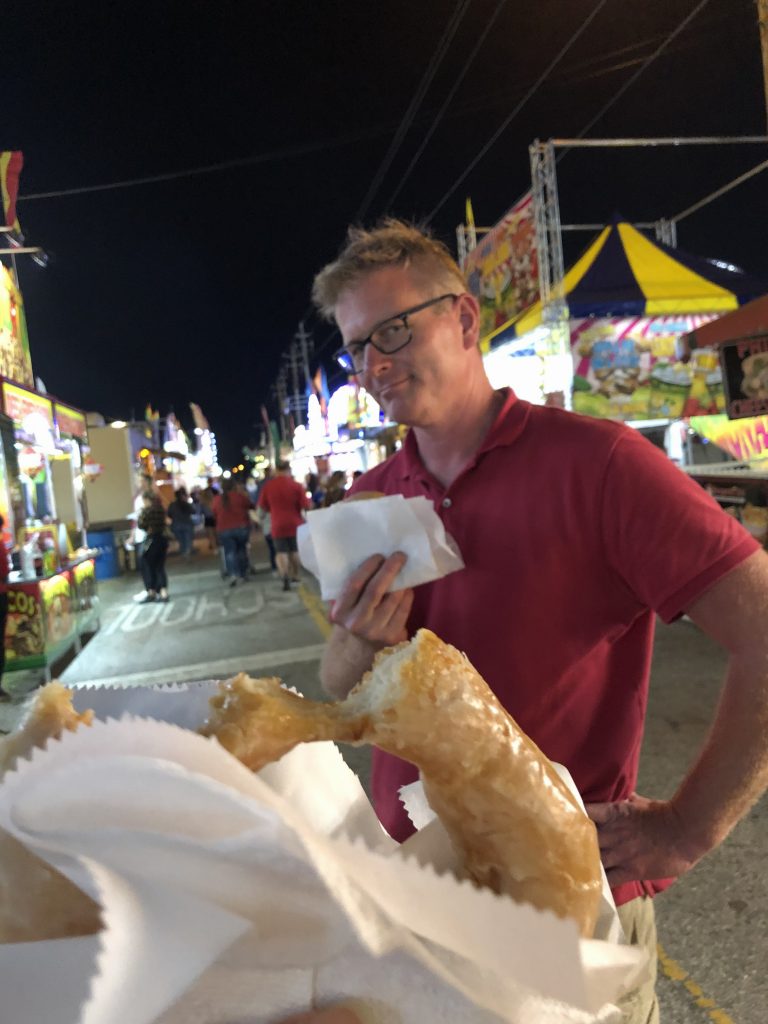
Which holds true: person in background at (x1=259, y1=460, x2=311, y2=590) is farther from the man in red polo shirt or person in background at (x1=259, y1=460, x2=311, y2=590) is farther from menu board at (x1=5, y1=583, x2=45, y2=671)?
the man in red polo shirt

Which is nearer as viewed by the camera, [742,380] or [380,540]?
[380,540]

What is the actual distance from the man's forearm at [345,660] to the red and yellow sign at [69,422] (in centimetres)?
1055

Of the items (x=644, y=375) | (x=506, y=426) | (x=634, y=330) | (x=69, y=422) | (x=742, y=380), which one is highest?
(x=634, y=330)

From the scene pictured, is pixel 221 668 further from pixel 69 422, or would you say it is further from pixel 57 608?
pixel 69 422

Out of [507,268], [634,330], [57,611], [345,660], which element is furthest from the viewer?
[507,268]

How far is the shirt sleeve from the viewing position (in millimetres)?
1463

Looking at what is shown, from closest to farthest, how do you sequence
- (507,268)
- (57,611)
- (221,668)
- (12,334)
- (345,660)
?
1. (345,660)
2. (221,668)
3. (57,611)
4. (12,334)
5. (507,268)

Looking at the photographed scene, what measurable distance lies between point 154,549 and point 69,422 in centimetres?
287

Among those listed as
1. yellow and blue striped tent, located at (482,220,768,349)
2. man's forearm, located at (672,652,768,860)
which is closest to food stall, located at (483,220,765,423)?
yellow and blue striped tent, located at (482,220,768,349)

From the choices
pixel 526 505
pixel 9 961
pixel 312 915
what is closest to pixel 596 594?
pixel 526 505

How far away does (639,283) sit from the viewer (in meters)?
9.84

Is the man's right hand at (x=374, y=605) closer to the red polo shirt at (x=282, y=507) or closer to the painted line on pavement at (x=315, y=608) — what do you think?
the painted line on pavement at (x=315, y=608)

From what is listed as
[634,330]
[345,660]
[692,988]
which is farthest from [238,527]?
[345,660]

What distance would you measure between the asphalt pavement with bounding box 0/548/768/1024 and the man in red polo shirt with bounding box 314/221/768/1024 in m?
1.15
